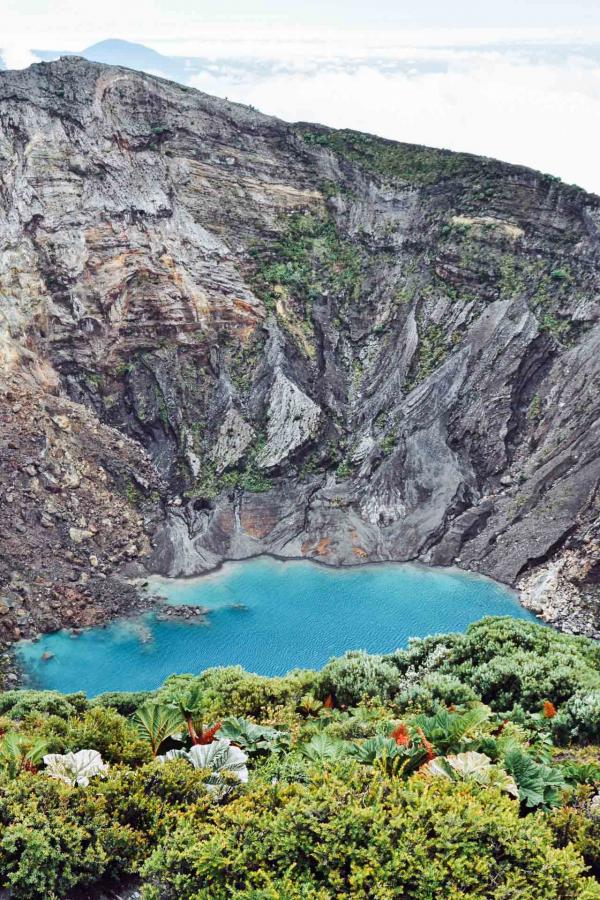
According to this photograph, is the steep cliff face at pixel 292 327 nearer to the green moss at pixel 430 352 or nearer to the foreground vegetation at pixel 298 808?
the green moss at pixel 430 352

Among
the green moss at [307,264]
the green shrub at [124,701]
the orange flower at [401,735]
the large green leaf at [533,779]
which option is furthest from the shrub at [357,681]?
the green moss at [307,264]

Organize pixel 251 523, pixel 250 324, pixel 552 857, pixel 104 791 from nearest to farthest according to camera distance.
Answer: pixel 552 857 → pixel 104 791 → pixel 251 523 → pixel 250 324

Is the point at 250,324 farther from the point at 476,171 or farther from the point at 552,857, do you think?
the point at 552,857

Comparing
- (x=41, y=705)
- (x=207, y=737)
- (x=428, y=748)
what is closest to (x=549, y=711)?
(x=428, y=748)

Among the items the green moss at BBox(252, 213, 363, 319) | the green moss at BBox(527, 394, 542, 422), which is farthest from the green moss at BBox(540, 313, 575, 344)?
the green moss at BBox(252, 213, 363, 319)

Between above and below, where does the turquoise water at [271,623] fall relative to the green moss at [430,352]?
below

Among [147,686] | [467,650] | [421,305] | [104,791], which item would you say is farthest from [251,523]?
[104,791]

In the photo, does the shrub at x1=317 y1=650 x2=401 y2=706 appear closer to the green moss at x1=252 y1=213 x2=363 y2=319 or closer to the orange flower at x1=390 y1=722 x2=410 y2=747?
the orange flower at x1=390 y1=722 x2=410 y2=747
